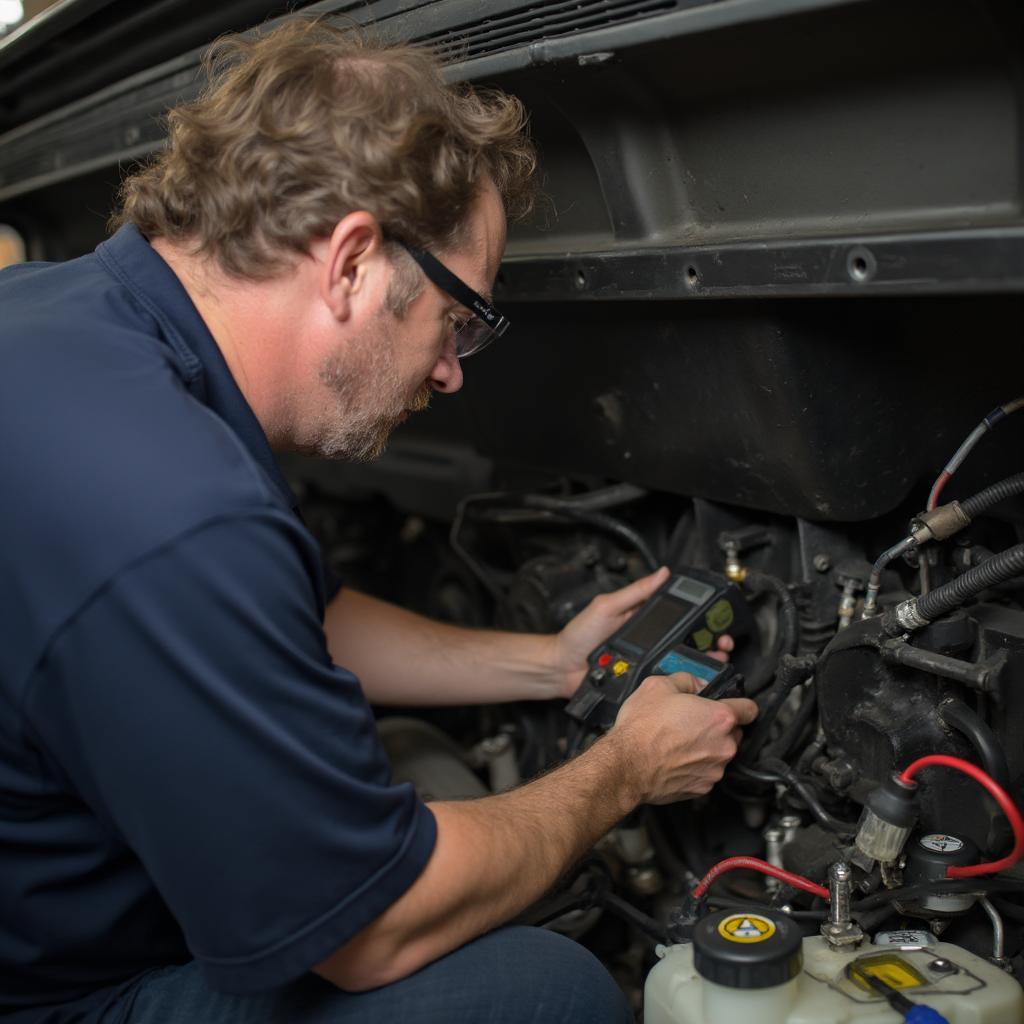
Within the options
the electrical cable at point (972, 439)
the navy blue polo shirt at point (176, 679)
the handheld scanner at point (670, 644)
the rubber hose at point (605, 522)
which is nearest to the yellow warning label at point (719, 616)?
the handheld scanner at point (670, 644)

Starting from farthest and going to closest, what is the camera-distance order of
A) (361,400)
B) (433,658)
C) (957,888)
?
(433,658) → (361,400) → (957,888)

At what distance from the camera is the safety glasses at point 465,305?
126 cm

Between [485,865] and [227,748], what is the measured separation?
1.03 feet

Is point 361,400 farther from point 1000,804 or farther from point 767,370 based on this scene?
point 1000,804

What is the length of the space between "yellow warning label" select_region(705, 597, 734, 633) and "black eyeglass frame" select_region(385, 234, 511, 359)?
49 centimetres

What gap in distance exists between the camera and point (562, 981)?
1219 mm

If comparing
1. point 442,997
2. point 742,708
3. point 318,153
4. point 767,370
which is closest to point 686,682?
point 742,708

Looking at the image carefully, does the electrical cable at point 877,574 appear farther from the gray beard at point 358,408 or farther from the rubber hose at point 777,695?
the gray beard at point 358,408

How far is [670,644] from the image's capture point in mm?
1541

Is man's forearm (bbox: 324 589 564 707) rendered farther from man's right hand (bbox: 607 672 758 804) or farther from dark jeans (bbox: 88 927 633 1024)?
dark jeans (bbox: 88 927 633 1024)

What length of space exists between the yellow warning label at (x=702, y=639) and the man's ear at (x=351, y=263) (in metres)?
0.64

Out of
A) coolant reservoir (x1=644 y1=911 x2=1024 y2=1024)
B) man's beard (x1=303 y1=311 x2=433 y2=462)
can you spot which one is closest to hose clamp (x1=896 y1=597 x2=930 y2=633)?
coolant reservoir (x1=644 y1=911 x2=1024 y2=1024)

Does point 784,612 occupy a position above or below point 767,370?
below

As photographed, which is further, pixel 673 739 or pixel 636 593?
pixel 636 593
